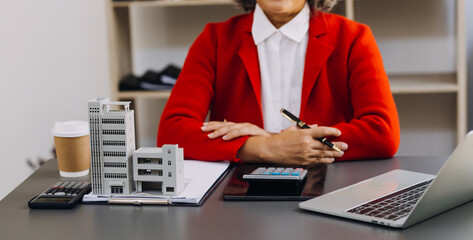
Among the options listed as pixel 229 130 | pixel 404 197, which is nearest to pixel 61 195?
pixel 229 130

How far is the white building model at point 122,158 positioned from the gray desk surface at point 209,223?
5 cm

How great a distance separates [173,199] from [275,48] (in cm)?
90

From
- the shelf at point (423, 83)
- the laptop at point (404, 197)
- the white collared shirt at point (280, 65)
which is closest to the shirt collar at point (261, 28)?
the white collared shirt at point (280, 65)

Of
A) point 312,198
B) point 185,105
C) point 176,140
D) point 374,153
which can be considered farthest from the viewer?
point 185,105

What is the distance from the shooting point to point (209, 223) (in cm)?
96

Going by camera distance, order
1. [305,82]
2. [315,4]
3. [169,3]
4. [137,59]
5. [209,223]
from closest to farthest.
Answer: [209,223] → [305,82] → [315,4] → [169,3] → [137,59]

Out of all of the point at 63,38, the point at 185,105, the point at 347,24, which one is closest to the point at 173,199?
the point at 185,105

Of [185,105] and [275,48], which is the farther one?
[275,48]

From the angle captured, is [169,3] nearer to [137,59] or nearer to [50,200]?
[137,59]

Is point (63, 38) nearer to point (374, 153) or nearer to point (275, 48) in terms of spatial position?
point (275, 48)

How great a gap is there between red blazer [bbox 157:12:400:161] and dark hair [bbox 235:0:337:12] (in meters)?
0.05

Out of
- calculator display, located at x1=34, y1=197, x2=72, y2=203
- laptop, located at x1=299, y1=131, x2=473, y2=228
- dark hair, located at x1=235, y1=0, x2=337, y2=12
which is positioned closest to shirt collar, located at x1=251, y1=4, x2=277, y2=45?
dark hair, located at x1=235, y1=0, x2=337, y2=12

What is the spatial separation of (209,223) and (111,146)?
0.81ft

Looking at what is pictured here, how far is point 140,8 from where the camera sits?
10.5ft
